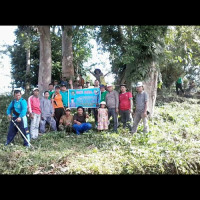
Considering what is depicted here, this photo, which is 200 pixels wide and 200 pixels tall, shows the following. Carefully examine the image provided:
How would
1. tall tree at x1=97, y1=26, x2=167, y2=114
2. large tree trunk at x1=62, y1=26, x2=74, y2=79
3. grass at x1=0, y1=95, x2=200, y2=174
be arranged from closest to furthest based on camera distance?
grass at x1=0, y1=95, x2=200, y2=174 < tall tree at x1=97, y1=26, x2=167, y2=114 < large tree trunk at x1=62, y1=26, x2=74, y2=79

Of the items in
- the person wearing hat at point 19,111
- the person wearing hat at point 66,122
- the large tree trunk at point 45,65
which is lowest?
the person wearing hat at point 66,122

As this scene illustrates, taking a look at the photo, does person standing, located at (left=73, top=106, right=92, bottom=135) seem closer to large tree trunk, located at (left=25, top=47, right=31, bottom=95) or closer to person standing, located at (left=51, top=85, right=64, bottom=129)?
person standing, located at (left=51, top=85, right=64, bottom=129)

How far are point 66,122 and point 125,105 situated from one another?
2.26m

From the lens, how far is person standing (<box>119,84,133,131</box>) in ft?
29.8

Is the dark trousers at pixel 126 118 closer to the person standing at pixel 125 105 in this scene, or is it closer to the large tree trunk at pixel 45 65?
the person standing at pixel 125 105

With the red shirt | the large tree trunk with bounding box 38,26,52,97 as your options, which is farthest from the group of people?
the large tree trunk with bounding box 38,26,52,97

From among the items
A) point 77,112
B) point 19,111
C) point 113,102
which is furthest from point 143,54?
point 19,111

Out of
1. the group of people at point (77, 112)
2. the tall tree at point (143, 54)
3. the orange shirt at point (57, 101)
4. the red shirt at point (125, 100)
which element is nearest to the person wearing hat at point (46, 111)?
the group of people at point (77, 112)

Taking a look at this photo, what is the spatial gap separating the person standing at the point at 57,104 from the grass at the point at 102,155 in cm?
97

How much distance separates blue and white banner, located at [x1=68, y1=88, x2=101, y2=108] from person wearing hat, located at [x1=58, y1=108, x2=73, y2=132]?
54 cm

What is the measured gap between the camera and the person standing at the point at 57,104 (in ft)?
31.5

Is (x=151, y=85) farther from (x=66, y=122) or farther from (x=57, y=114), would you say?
(x=57, y=114)
